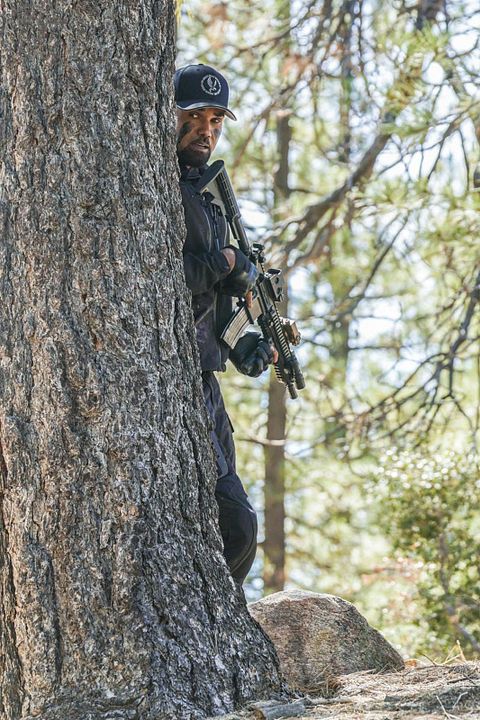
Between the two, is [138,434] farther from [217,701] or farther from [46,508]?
[217,701]

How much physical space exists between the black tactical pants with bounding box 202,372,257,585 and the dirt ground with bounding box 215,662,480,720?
605 millimetres

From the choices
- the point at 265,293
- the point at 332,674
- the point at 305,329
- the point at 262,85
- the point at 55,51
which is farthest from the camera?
the point at 262,85

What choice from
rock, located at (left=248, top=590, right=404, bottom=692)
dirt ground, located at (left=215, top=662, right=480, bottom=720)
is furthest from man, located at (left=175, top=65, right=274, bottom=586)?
dirt ground, located at (left=215, top=662, right=480, bottom=720)

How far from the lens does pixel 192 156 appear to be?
12.5ft

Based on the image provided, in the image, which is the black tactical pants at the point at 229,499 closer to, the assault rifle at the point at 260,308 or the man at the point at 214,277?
the man at the point at 214,277

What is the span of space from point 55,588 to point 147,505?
0.30 meters

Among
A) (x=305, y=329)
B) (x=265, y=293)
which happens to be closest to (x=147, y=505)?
(x=265, y=293)

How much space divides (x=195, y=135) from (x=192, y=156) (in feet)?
0.28

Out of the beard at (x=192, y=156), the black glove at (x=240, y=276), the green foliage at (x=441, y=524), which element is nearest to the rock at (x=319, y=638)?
the black glove at (x=240, y=276)

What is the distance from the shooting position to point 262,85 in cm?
1189

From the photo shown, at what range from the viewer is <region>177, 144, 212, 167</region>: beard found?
3.81 metres

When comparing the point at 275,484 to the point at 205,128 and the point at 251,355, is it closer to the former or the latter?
the point at 251,355

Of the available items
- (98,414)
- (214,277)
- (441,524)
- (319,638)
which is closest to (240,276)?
(214,277)

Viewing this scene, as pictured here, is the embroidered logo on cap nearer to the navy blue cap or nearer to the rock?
the navy blue cap
